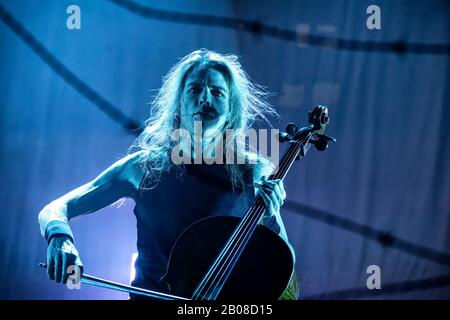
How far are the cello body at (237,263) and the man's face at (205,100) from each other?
38 centimetres

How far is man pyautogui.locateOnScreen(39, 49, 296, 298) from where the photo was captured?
3.96ft

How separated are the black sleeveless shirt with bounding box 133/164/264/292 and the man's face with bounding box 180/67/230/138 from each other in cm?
12

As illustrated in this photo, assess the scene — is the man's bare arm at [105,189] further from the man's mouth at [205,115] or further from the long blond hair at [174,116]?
the man's mouth at [205,115]

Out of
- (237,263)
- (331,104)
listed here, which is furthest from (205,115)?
(331,104)

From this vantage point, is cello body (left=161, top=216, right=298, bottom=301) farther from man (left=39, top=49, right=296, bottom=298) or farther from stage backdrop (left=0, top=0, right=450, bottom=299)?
stage backdrop (left=0, top=0, right=450, bottom=299)

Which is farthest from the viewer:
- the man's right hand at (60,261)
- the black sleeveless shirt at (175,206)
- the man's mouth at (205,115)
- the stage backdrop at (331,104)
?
the stage backdrop at (331,104)

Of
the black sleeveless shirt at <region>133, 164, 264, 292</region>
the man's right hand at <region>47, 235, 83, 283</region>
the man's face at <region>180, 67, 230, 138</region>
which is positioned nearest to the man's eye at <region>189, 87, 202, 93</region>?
the man's face at <region>180, 67, 230, 138</region>

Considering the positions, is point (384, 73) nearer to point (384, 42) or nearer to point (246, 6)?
point (384, 42)

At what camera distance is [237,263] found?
3.21 feet

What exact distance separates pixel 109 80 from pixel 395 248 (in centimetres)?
115

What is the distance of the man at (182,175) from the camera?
1207mm

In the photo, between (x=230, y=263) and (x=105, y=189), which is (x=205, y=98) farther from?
(x=230, y=263)

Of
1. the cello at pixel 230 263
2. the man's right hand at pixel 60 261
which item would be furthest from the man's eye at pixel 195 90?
the man's right hand at pixel 60 261

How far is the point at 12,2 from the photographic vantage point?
1.49m
